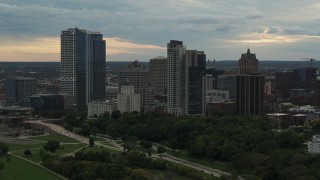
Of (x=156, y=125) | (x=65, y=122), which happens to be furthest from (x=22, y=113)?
(x=156, y=125)

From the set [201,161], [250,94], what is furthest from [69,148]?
[250,94]

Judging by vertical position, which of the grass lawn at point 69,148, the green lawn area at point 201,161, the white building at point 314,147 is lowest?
the green lawn area at point 201,161

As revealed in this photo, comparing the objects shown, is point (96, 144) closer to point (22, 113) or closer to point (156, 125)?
point (156, 125)

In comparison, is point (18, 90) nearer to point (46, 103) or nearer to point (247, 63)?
point (46, 103)

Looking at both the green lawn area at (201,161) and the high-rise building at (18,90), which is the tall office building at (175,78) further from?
the high-rise building at (18,90)

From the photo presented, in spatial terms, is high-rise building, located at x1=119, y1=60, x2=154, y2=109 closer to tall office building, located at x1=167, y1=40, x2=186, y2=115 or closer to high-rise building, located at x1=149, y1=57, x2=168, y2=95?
high-rise building, located at x1=149, y1=57, x2=168, y2=95

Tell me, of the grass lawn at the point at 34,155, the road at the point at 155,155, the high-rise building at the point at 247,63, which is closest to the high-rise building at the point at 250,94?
the high-rise building at the point at 247,63

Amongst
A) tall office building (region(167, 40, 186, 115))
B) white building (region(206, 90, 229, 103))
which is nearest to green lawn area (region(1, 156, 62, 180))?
tall office building (region(167, 40, 186, 115))

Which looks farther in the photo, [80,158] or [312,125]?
[312,125]
